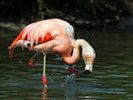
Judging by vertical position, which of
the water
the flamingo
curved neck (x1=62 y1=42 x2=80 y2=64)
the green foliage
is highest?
the green foliage

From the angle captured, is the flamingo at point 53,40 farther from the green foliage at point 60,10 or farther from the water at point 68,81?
the green foliage at point 60,10

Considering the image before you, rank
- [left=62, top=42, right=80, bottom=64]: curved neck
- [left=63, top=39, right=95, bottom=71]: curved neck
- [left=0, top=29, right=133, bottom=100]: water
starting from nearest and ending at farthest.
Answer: [left=0, top=29, right=133, bottom=100]: water, [left=63, top=39, right=95, bottom=71]: curved neck, [left=62, top=42, right=80, bottom=64]: curved neck

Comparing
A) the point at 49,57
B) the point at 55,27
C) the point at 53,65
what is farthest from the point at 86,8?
the point at 55,27

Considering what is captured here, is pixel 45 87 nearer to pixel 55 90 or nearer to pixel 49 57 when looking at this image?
pixel 55 90

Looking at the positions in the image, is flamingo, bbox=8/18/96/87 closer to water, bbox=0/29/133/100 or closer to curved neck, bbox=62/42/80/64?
curved neck, bbox=62/42/80/64

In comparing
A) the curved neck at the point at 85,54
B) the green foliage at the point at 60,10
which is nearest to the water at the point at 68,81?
the curved neck at the point at 85,54

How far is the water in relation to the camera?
10.7 m

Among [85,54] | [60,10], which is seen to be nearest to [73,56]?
[85,54]

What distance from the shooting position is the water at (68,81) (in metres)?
10.7

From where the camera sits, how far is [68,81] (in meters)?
12.1

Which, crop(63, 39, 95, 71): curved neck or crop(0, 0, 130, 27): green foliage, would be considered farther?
crop(0, 0, 130, 27): green foliage

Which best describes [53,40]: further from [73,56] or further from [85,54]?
[85,54]

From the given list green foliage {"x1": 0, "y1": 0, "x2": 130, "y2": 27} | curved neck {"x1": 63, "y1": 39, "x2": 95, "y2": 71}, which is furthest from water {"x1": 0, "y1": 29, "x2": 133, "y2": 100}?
green foliage {"x1": 0, "y1": 0, "x2": 130, "y2": 27}

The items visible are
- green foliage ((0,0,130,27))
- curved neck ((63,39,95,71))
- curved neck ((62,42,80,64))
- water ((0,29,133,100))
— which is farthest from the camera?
green foliage ((0,0,130,27))
